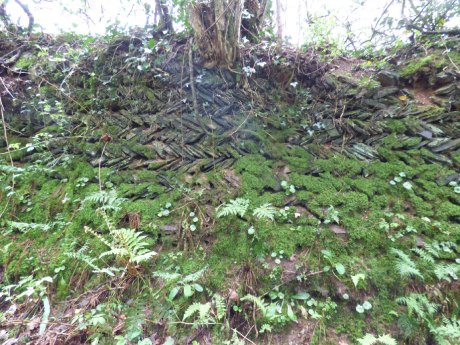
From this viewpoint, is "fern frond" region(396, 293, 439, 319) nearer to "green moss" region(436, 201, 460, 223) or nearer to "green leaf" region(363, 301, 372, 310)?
"green leaf" region(363, 301, 372, 310)

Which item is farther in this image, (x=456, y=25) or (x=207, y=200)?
(x=456, y=25)

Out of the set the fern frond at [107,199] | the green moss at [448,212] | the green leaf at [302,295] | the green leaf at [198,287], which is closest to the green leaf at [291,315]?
the green leaf at [302,295]

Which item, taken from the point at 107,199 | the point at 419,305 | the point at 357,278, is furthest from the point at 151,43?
the point at 419,305

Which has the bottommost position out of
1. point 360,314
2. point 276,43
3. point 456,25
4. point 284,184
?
point 360,314

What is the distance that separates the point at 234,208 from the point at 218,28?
102 inches

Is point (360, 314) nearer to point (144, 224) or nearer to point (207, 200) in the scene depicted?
point (207, 200)

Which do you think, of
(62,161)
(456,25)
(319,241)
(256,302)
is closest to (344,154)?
(319,241)

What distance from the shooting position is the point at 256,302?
205cm

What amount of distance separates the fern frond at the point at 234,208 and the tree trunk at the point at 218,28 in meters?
2.35

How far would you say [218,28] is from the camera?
3.38 metres

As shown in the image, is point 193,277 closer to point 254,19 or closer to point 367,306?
point 367,306

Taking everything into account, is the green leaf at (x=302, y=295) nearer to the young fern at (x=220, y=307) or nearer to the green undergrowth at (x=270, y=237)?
the green undergrowth at (x=270, y=237)

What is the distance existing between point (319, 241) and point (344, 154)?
4.67 feet

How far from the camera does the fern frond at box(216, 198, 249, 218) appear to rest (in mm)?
2596
